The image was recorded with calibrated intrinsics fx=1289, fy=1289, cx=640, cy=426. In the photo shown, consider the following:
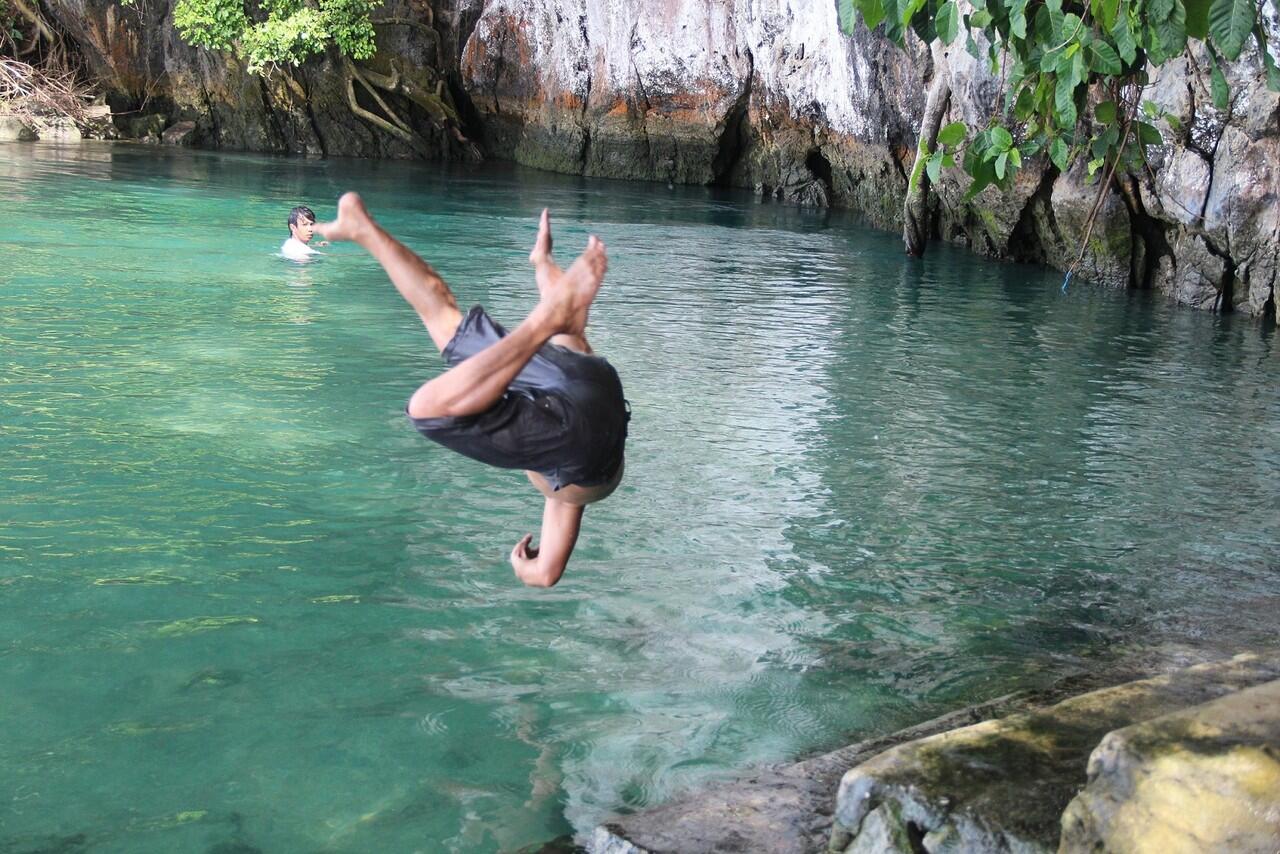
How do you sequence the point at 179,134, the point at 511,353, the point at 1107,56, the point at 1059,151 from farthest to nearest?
the point at 179,134 → the point at 1059,151 → the point at 1107,56 → the point at 511,353

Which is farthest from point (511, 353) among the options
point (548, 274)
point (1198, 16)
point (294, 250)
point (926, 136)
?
point (926, 136)

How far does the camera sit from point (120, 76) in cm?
3459

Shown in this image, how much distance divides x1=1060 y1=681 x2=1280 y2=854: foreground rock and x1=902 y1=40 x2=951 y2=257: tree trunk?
15546 mm

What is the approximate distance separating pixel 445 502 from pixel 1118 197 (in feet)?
41.0

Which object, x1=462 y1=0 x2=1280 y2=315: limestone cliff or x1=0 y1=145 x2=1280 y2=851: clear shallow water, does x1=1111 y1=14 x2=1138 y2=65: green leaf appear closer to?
x1=0 y1=145 x2=1280 y2=851: clear shallow water

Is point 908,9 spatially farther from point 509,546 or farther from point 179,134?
point 179,134

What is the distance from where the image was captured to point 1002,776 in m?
3.63

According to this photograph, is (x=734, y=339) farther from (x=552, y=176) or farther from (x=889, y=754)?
(x=552, y=176)

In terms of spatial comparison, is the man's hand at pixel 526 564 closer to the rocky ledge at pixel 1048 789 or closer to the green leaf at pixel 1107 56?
the rocky ledge at pixel 1048 789

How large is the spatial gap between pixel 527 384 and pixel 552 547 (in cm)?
75

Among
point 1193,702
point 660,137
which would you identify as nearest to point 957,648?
point 1193,702

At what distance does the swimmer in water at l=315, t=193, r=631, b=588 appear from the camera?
3773 millimetres

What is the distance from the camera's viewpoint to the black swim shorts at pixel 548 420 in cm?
392

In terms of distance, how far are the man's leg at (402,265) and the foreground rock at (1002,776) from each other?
6.30ft
